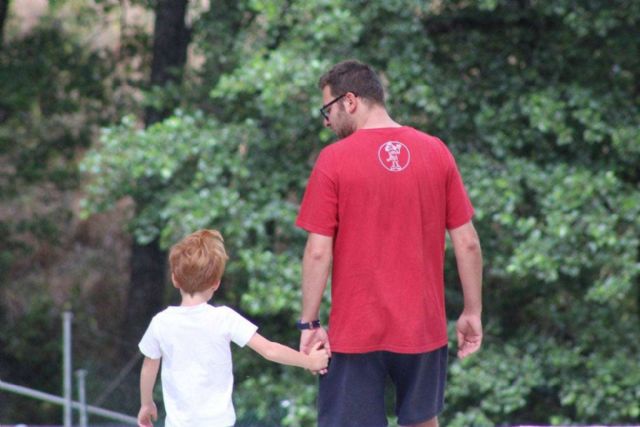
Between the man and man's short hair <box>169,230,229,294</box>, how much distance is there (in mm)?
371

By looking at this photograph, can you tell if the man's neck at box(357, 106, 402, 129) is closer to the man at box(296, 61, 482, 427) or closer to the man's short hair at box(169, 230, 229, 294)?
the man at box(296, 61, 482, 427)

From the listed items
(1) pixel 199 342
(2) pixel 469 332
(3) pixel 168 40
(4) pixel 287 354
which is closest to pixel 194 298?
(1) pixel 199 342

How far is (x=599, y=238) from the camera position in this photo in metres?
7.04

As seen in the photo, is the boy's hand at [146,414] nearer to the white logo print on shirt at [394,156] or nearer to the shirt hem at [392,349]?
the shirt hem at [392,349]

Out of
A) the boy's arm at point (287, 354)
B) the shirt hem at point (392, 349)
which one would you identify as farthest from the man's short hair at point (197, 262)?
the shirt hem at point (392, 349)

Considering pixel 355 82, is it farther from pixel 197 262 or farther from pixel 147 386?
pixel 147 386

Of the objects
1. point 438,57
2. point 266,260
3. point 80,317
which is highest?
point 438,57

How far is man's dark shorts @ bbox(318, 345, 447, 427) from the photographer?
11.4 ft

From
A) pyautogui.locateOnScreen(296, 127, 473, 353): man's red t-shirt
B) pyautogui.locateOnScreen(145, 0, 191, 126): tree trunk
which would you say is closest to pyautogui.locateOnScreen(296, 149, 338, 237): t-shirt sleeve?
pyautogui.locateOnScreen(296, 127, 473, 353): man's red t-shirt

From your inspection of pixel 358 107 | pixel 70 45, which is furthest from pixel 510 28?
pixel 358 107

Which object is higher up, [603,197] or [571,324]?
[603,197]

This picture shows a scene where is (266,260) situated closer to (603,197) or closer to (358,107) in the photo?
(603,197)

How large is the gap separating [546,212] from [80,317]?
260 inches

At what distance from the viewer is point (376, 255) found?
3418 mm
